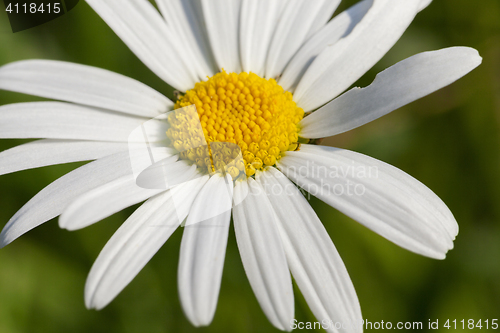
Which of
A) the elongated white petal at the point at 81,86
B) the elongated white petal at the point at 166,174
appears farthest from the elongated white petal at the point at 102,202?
the elongated white petal at the point at 81,86

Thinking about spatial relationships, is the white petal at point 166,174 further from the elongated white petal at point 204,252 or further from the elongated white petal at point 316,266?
the elongated white petal at point 316,266

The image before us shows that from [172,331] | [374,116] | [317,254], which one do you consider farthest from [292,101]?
[172,331]

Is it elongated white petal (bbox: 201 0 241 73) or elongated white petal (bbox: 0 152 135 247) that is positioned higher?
elongated white petal (bbox: 201 0 241 73)

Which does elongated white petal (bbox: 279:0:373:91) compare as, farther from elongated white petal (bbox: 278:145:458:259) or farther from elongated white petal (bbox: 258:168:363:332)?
elongated white petal (bbox: 258:168:363:332)

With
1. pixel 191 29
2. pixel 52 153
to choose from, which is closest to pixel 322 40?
pixel 191 29

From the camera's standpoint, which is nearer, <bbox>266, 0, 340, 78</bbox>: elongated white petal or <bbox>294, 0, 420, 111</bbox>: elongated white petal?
<bbox>294, 0, 420, 111</bbox>: elongated white petal

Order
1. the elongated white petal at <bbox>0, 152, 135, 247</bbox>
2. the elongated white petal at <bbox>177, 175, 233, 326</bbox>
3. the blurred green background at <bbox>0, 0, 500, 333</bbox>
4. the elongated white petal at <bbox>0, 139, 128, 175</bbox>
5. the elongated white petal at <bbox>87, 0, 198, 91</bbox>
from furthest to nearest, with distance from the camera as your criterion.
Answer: the blurred green background at <bbox>0, 0, 500, 333</bbox>, the elongated white petal at <bbox>87, 0, 198, 91</bbox>, the elongated white petal at <bbox>0, 139, 128, 175</bbox>, the elongated white petal at <bbox>0, 152, 135, 247</bbox>, the elongated white petal at <bbox>177, 175, 233, 326</bbox>

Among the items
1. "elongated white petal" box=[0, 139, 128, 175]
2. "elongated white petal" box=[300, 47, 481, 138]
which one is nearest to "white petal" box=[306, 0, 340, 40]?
"elongated white petal" box=[300, 47, 481, 138]

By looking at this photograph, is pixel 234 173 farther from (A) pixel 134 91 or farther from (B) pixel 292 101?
(A) pixel 134 91
